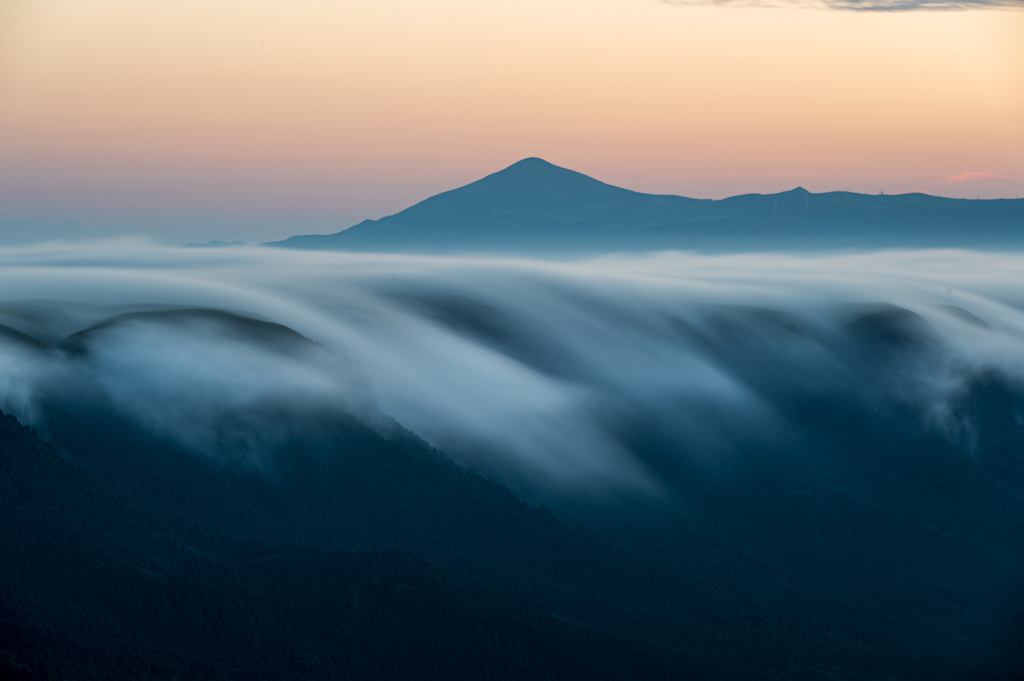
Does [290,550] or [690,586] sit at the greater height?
[290,550]

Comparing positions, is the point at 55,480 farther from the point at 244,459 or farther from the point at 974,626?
the point at 974,626

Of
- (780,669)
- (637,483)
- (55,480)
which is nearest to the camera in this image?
(55,480)

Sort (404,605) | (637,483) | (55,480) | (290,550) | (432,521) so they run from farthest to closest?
(637,483) → (432,521) → (290,550) → (55,480) → (404,605)

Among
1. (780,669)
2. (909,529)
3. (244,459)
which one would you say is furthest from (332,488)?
(909,529)

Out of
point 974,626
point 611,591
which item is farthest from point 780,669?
point 974,626

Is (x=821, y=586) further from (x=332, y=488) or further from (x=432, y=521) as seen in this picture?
(x=332, y=488)

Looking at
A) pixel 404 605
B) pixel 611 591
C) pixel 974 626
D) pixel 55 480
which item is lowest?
pixel 974 626

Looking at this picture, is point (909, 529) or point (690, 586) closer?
point (690, 586)
